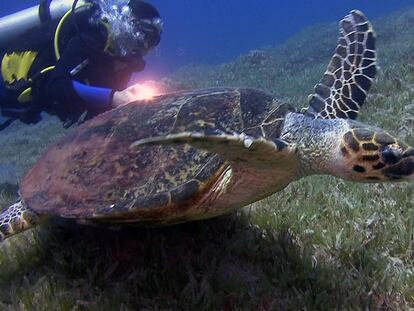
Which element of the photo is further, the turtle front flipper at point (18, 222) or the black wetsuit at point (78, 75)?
the black wetsuit at point (78, 75)

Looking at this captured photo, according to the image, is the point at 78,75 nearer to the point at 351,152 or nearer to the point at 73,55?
the point at 73,55

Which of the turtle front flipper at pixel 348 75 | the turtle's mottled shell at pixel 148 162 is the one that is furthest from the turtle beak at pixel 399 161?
the turtle front flipper at pixel 348 75

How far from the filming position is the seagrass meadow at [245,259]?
96.3 inches

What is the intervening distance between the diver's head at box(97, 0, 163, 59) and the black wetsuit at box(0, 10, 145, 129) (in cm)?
11

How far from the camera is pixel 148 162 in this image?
2695mm

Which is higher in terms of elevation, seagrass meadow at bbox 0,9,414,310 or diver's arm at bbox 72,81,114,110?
diver's arm at bbox 72,81,114,110

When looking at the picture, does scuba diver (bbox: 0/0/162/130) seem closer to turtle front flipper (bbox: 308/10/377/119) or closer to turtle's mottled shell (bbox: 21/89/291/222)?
turtle's mottled shell (bbox: 21/89/291/222)

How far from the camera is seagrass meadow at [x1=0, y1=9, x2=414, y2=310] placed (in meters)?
2.45

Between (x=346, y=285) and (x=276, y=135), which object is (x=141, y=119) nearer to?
(x=276, y=135)

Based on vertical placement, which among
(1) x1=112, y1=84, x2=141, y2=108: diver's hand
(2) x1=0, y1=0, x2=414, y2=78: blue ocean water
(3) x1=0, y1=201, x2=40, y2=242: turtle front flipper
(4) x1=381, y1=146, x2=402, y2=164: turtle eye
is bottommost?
(2) x1=0, y1=0, x2=414, y2=78: blue ocean water

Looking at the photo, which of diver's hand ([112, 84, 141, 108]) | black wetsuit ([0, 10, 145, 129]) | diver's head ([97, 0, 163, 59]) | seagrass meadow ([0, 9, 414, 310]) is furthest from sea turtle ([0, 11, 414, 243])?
diver's head ([97, 0, 163, 59])

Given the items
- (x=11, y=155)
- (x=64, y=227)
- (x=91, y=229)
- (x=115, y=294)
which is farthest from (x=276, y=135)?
(x=11, y=155)

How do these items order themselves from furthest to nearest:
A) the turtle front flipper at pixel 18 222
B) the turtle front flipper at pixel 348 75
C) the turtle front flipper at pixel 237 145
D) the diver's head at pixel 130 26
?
the diver's head at pixel 130 26 < the turtle front flipper at pixel 18 222 < the turtle front flipper at pixel 348 75 < the turtle front flipper at pixel 237 145

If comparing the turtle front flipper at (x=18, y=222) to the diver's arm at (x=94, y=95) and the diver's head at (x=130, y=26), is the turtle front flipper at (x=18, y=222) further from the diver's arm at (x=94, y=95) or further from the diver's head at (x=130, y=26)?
the diver's head at (x=130, y=26)
